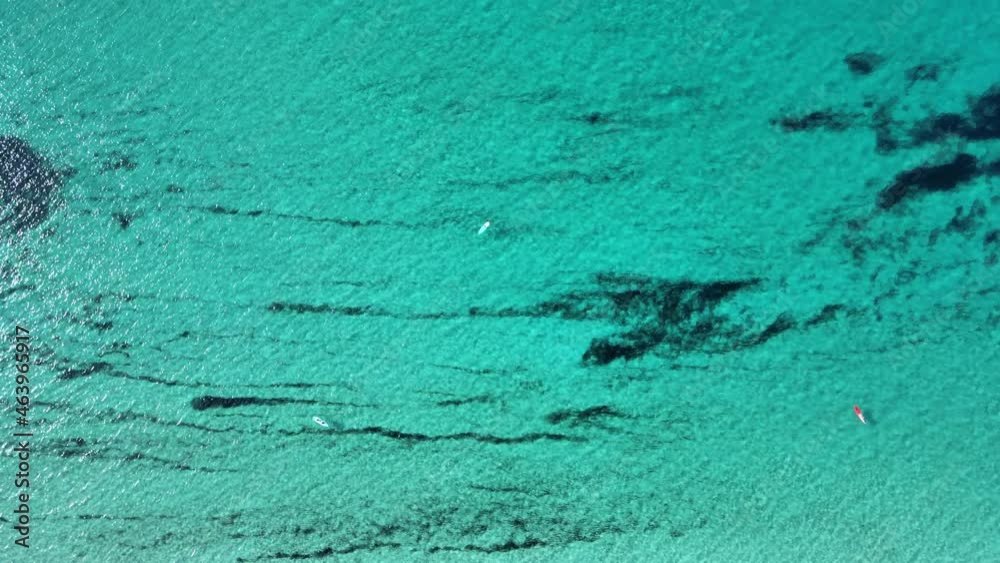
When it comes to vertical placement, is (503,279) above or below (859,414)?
above

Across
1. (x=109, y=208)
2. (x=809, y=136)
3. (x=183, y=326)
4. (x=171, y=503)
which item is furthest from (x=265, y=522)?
(x=809, y=136)

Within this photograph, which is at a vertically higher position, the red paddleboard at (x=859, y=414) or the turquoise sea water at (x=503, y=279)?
the turquoise sea water at (x=503, y=279)

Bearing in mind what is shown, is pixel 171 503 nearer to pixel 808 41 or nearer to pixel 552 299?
pixel 552 299

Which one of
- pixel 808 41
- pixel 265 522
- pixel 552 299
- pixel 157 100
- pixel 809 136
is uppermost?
pixel 157 100

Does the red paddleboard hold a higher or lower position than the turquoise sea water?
lower

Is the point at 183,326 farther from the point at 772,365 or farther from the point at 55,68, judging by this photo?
the point at 772,365

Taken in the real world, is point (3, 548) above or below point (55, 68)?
below
